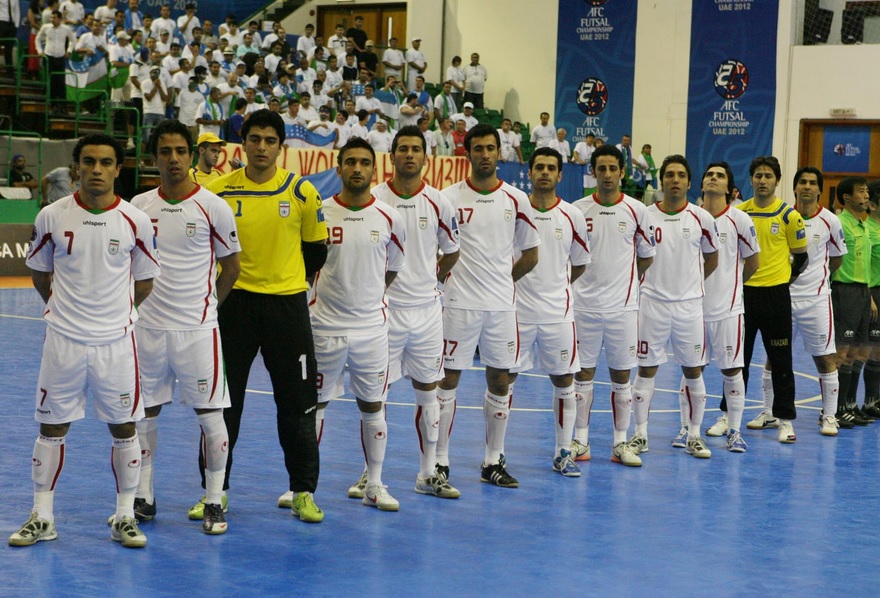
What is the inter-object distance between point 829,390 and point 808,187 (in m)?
2.07

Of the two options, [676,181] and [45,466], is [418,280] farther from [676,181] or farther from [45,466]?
[676,181]

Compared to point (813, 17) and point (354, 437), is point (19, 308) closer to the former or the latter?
point (354, 437)

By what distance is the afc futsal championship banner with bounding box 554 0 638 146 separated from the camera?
36.8m

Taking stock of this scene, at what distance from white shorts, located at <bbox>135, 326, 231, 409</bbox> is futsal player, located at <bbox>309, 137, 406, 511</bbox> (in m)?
0.90

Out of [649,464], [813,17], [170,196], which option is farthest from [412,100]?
[170,196]

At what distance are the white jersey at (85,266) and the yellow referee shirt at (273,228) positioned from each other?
89 centimetres

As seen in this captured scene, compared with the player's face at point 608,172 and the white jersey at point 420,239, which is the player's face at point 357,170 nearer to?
the white jersey at point 420,239

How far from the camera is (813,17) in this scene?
33719mm

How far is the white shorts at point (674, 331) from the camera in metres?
10.0

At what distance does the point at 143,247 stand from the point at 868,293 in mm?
8323

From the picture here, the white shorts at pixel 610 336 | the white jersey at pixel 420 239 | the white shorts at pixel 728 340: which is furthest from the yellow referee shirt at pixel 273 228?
the white shorts at pixel 728 340

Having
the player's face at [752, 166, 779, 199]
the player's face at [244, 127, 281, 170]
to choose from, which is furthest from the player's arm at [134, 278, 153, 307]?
the player's face at [752, 166, 779, 199]

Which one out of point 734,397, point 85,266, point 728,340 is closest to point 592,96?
Result: point 728,340

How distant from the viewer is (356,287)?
25.3ft
